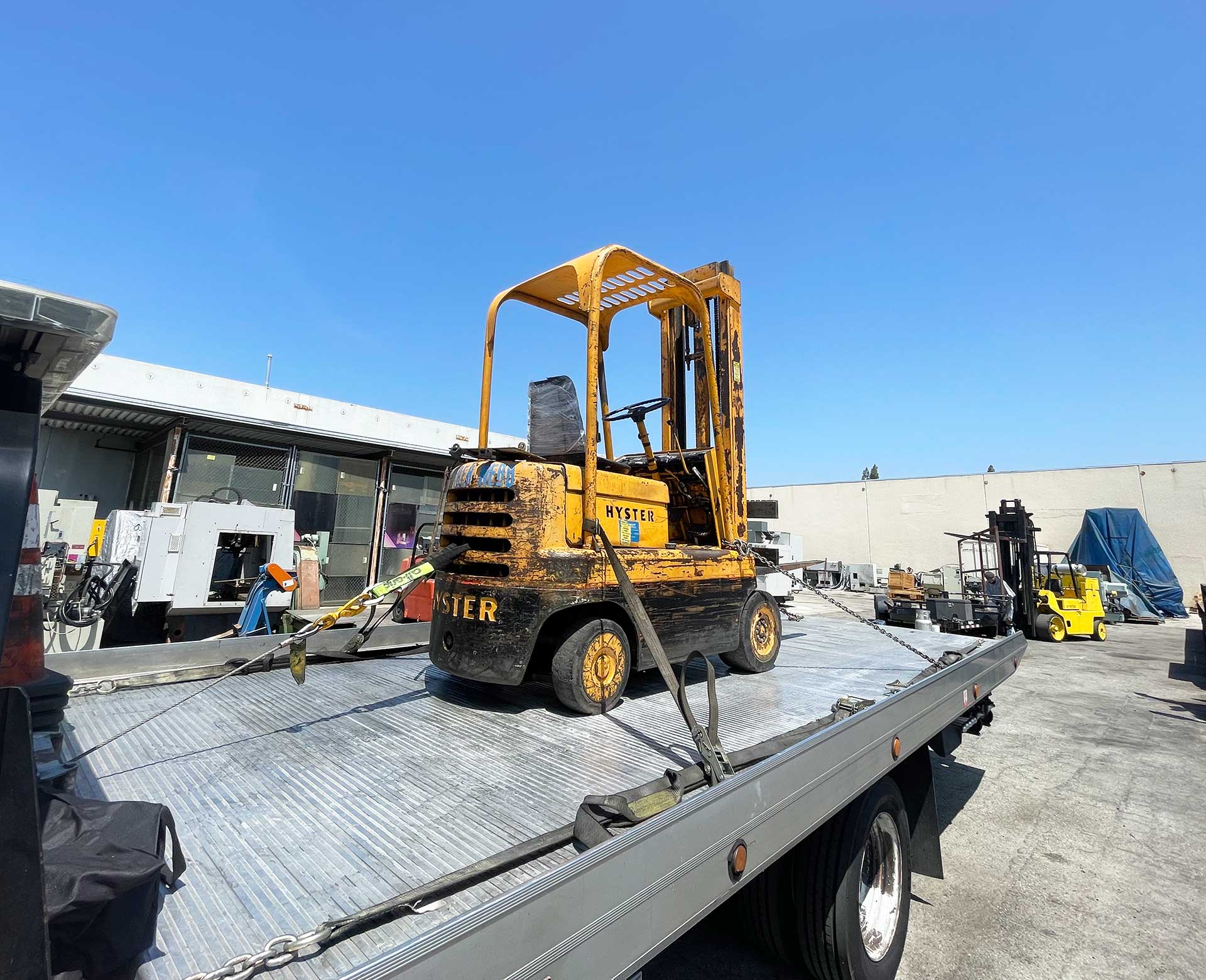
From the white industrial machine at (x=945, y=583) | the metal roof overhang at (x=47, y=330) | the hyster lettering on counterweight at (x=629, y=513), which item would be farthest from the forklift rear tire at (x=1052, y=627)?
the metal roof overhang at (x=47, y=330)

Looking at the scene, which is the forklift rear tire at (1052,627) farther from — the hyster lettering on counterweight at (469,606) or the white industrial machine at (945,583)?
the hyster lettering on counterweight at (469,606)

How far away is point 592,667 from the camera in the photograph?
332cm

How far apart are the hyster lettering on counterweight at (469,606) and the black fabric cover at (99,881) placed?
1987 millimetres

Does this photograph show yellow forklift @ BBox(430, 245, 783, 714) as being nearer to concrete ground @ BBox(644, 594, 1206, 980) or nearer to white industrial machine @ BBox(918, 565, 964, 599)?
concrete ground @ BBox(644, 594, 1206, 980)

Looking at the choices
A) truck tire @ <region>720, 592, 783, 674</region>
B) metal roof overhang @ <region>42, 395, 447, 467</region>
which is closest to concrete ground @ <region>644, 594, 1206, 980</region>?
truck tire @ <region>720, 592, 783, 674</region>

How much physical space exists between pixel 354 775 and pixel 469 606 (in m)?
1.23

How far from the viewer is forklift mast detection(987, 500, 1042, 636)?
15172mm

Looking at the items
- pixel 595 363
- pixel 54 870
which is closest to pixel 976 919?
pixel 595 363

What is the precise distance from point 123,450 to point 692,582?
16.0 metres

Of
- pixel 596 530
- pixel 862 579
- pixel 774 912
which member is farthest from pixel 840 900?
pixel 862 579

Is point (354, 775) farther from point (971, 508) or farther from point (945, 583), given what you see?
point (971, 508)

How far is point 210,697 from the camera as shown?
325 centimetres

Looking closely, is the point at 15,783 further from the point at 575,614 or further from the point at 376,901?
the point at 575,614

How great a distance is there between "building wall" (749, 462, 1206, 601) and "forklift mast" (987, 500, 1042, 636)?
20.5 ft
